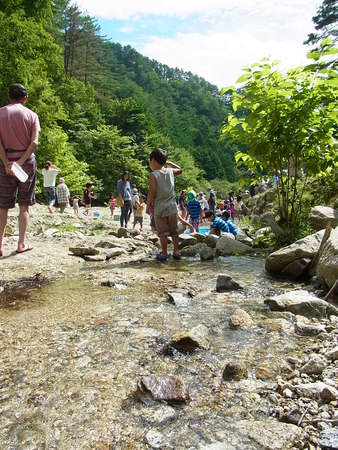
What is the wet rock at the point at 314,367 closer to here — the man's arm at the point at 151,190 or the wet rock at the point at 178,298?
the wet rock at the point at 178,298

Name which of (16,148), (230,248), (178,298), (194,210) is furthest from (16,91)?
(194,210)

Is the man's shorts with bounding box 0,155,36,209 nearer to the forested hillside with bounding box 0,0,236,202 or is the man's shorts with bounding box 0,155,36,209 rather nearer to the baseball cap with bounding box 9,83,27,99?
the baseball cap with bounding box 9,83,27,99

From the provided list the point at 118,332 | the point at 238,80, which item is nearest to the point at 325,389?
the point at 118,332

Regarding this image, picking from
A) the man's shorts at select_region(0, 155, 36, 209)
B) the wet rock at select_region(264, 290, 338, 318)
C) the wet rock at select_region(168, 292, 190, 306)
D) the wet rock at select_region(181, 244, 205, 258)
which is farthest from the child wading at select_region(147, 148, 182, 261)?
the wet rock at select_region(264, 290, 338, 318)

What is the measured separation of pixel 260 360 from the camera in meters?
2.12

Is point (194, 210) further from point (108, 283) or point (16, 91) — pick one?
point (108, 283)

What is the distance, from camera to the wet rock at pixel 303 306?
2822 millimetres

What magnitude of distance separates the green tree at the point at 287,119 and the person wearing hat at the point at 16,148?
9.42ft

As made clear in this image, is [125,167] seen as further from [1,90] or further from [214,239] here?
[214,239]

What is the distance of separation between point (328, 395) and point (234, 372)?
0.49 m

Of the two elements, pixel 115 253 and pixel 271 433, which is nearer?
pixel 271 433

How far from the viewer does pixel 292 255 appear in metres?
4.57

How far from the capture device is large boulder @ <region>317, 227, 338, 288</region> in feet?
11.5

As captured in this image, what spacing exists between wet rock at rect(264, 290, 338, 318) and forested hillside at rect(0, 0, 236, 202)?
67.0ft
